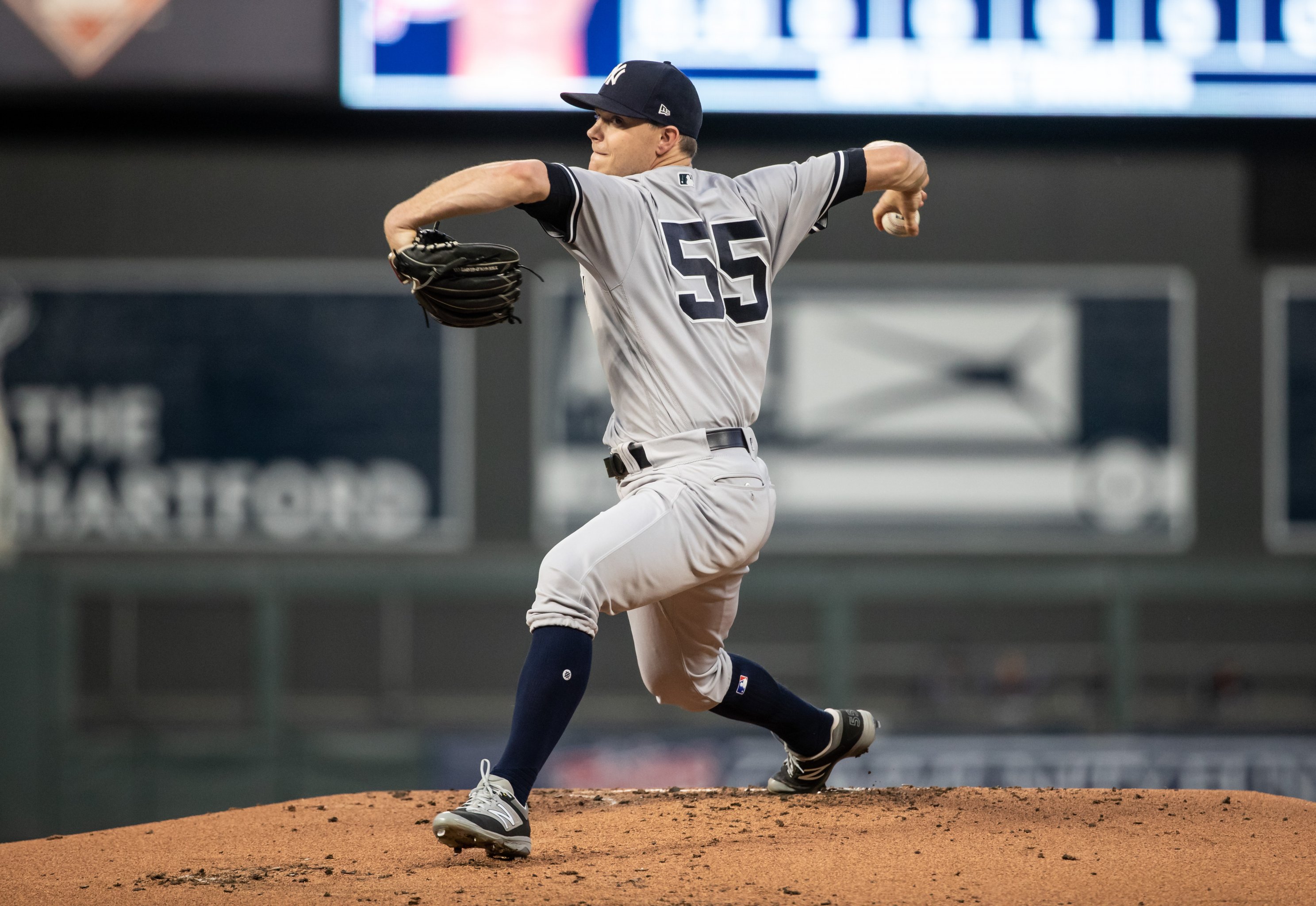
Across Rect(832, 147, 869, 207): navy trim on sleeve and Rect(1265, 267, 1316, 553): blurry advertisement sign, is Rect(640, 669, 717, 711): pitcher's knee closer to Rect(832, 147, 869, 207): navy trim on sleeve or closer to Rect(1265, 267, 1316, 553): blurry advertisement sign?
Rect(832, 147, 869, 207): navy trim on sleeve

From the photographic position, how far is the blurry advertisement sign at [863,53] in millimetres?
7070

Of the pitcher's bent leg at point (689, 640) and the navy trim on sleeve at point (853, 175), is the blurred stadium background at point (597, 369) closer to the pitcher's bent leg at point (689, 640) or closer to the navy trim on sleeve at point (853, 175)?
the pitcher's bent leg at point (689, 640)

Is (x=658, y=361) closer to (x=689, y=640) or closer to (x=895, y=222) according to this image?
(x=689, y=640)

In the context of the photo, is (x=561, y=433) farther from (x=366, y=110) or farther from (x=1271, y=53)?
(x=1271, y=53)

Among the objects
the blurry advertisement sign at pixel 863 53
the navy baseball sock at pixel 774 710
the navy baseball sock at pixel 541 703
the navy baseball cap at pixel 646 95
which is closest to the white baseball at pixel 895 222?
the navy baseball cap at pixel 646 95

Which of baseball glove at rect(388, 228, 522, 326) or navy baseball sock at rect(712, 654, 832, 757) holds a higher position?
baseball glove at rect(388, 228, 522, 326)

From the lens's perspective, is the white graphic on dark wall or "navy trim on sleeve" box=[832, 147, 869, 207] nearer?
"navy trim on sleeve" box=[832, 147, 869, 207]

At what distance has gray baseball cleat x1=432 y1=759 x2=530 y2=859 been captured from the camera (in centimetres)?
194

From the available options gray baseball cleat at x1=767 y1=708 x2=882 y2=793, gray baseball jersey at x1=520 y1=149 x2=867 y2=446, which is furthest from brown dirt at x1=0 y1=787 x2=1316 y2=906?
gray baseball jersey at x1=520 y1=149 x2=867 y2=446

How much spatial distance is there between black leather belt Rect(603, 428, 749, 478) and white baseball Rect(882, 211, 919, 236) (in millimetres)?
510

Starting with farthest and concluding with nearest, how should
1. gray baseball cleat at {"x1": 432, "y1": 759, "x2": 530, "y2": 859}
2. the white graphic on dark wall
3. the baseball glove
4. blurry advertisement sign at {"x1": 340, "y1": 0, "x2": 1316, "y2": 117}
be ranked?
the white graphic on dark wall, blurry advertisement sign at {"x1": 340, "y1": 0, "x2": 1316, "y2": 117}, the baseball glove, gray baseball cleat at {"x1": 432, "y1": 759, "x2": 530, "y2": 859}

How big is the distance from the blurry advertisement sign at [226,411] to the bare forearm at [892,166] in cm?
530

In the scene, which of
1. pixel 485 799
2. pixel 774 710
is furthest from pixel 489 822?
pixel 774 710

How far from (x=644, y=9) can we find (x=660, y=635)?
5318mm
